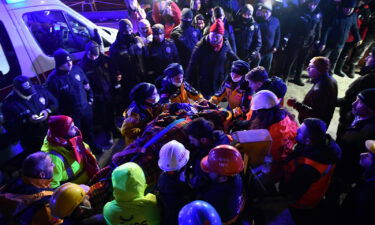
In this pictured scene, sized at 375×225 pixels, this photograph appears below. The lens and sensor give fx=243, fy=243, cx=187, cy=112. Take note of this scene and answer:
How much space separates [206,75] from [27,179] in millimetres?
3977

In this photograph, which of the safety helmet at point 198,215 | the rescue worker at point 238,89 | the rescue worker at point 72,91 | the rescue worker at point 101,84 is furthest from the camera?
the rescue worker at point 101,84

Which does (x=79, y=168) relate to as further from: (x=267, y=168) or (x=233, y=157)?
(x=267, y=168)

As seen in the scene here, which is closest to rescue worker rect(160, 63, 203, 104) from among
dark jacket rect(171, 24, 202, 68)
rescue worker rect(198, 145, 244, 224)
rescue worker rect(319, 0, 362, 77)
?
rescue worker rect(198, 145, 244, 224)

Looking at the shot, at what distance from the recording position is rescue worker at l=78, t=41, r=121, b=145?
4539 millimetres

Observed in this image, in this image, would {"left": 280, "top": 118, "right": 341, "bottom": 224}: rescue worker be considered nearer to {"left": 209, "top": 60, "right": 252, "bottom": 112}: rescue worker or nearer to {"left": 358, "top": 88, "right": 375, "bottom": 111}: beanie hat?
{"left": 358, "top": 88, "right": 375, "bottom": 111}: beanie hat

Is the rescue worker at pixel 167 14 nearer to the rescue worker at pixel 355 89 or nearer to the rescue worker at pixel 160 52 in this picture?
the rescue worker at pixel 160 52

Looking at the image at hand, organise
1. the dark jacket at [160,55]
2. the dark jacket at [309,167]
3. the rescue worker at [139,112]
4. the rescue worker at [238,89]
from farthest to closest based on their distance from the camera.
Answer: the dark jacket at [160,55] → the rescue worker at [238,89] → the rescue worker at [139,112] → the dark jacket at [309,167]

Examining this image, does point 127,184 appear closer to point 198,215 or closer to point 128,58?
point 198,215

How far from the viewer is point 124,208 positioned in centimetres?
209

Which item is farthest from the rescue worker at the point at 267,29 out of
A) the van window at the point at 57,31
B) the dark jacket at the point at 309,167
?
the dark jacket at the point at 309,167

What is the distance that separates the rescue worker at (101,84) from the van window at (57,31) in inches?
24.9

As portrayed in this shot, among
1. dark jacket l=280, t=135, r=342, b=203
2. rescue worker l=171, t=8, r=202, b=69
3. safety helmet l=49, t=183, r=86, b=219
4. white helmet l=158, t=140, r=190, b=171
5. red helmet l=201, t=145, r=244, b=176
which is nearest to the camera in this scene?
safety helmet l=49, t=183, r=86, b=219

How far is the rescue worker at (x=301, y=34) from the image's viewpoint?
6367mm

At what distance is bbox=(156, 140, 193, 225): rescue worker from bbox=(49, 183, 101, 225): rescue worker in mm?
632
